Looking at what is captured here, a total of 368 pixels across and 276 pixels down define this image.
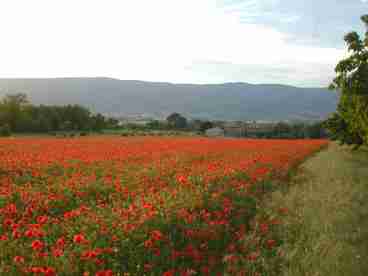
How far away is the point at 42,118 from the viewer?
6238 centimetres

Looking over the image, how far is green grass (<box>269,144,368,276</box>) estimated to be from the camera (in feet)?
19.7

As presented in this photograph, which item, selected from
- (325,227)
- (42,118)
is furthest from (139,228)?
(42,118)

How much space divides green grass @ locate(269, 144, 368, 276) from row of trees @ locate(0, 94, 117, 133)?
50.6 metres

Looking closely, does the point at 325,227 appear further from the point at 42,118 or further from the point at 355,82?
the point at 42,118

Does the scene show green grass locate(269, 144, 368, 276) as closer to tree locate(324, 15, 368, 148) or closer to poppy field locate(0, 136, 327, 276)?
poppy field locate(0, 136, 327, 276)

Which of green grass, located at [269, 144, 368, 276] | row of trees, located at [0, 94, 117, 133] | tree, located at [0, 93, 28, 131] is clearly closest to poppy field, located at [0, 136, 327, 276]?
green grass, located at [269, 144, 368, 276]

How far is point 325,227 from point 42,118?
59319 millimetres

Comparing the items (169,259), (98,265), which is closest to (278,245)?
(169,259)

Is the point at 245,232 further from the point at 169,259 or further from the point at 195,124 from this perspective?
the point at 195,124

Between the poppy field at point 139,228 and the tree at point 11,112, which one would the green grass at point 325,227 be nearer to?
the poppy field at point 139,228

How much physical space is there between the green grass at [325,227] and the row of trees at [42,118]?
5057 cm

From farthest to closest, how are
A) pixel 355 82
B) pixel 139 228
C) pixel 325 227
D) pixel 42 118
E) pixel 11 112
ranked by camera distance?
pixel 42 118 < pixel 11 112 < pixel 355 82 < pixel 325 227 < pixel 139 228

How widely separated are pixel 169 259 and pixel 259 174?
285 inches

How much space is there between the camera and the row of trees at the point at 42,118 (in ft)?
199
